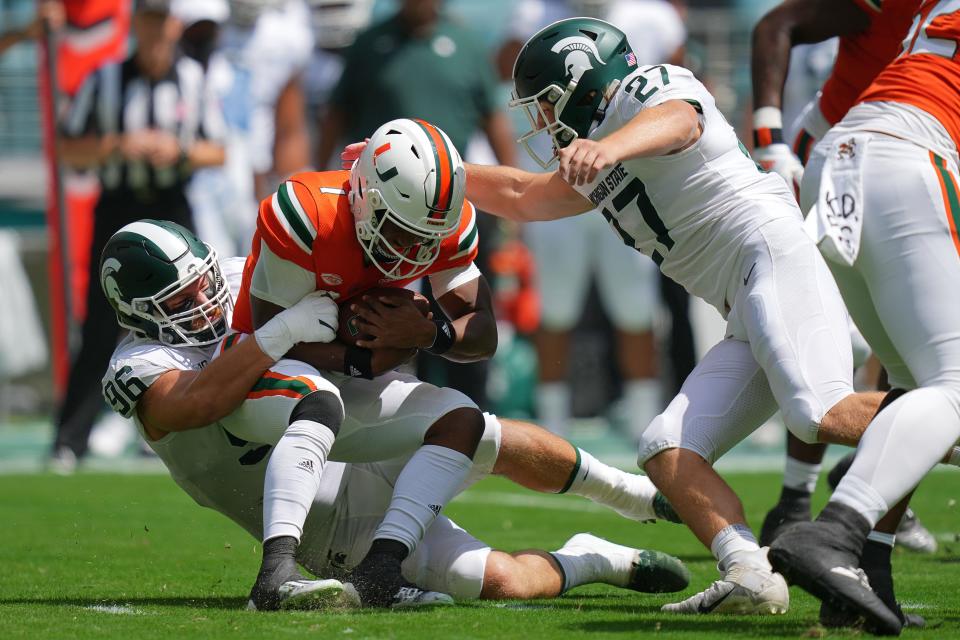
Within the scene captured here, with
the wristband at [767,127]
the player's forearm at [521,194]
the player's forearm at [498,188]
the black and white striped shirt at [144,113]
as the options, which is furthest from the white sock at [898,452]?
the black and white striped shirt at [144,113]

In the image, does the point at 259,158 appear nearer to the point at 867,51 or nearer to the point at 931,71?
the point at 867,51

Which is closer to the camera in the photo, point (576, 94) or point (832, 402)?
point (832, 402)

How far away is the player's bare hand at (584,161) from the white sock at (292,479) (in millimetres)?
885

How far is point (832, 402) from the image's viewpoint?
3.65m

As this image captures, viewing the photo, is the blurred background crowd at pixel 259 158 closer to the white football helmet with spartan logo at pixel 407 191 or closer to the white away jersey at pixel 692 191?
the white away jersey at pixel 692 191

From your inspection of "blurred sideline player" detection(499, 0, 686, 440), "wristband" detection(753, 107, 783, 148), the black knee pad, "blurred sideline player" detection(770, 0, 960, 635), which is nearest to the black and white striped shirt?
"blurred sideline player" detection(499, 0, 686, 440)

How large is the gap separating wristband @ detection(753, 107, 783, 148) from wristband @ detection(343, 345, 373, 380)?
1.86 m

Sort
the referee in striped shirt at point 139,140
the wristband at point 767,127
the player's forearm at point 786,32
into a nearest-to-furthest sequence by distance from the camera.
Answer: the wristband at point 767,127
the player's forearm at point 786,32
the referee in striped shirt at point 139,140

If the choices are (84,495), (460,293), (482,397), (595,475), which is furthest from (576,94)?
(482,397)

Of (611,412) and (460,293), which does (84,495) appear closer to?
(460,293)

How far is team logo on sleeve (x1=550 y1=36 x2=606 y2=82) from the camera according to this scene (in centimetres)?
413

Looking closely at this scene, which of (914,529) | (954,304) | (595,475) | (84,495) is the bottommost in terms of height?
(84,495)

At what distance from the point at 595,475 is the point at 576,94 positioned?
1091 millimetres

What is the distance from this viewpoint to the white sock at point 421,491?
380cm
